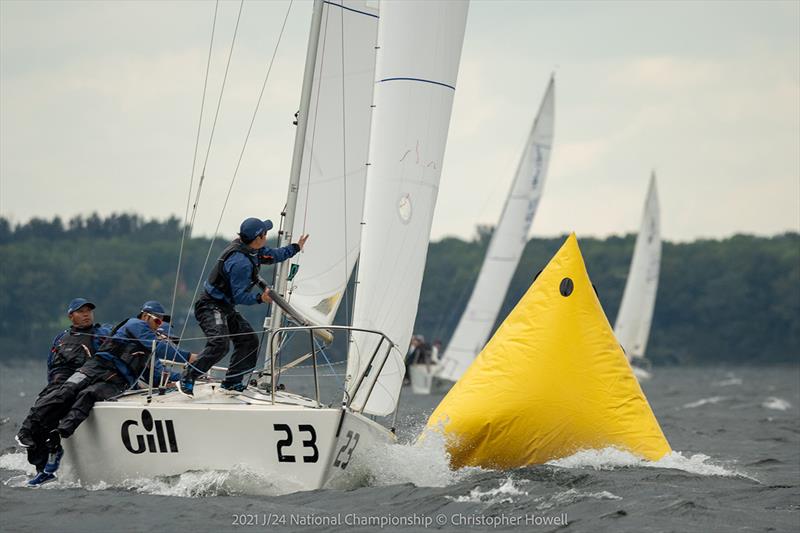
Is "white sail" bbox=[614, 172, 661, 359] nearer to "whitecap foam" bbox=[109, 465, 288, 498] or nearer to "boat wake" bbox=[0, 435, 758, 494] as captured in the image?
"boat wake" bbox=[0, 435, 758, 494]

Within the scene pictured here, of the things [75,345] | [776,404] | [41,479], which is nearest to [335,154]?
[75,345]

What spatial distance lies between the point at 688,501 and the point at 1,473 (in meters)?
5.55

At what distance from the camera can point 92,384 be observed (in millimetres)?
9148

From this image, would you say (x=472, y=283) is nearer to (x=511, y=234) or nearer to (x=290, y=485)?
(x=511, y=234)

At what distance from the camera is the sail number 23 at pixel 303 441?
8.12m

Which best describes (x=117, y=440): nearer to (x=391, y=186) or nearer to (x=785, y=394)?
(x=391, y=186)

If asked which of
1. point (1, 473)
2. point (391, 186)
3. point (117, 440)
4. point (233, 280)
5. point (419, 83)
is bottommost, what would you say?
point (1, 473)

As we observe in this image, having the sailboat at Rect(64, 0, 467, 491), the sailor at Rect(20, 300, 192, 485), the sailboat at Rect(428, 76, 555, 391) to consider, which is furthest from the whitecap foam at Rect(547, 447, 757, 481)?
the sailboat at Rect(428, 76, 555, 391)

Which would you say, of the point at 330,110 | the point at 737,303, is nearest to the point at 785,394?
the point at 330,110

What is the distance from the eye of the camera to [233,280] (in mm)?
8969

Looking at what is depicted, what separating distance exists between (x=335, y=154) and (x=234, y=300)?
7.12 ft

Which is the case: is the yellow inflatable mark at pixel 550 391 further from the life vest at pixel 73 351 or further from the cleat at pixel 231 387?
the life vest at pixel 73 351

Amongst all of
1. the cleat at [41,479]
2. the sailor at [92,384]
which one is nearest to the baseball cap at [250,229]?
the sailor at [92,384]

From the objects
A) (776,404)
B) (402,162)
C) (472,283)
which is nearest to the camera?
(402,162)
